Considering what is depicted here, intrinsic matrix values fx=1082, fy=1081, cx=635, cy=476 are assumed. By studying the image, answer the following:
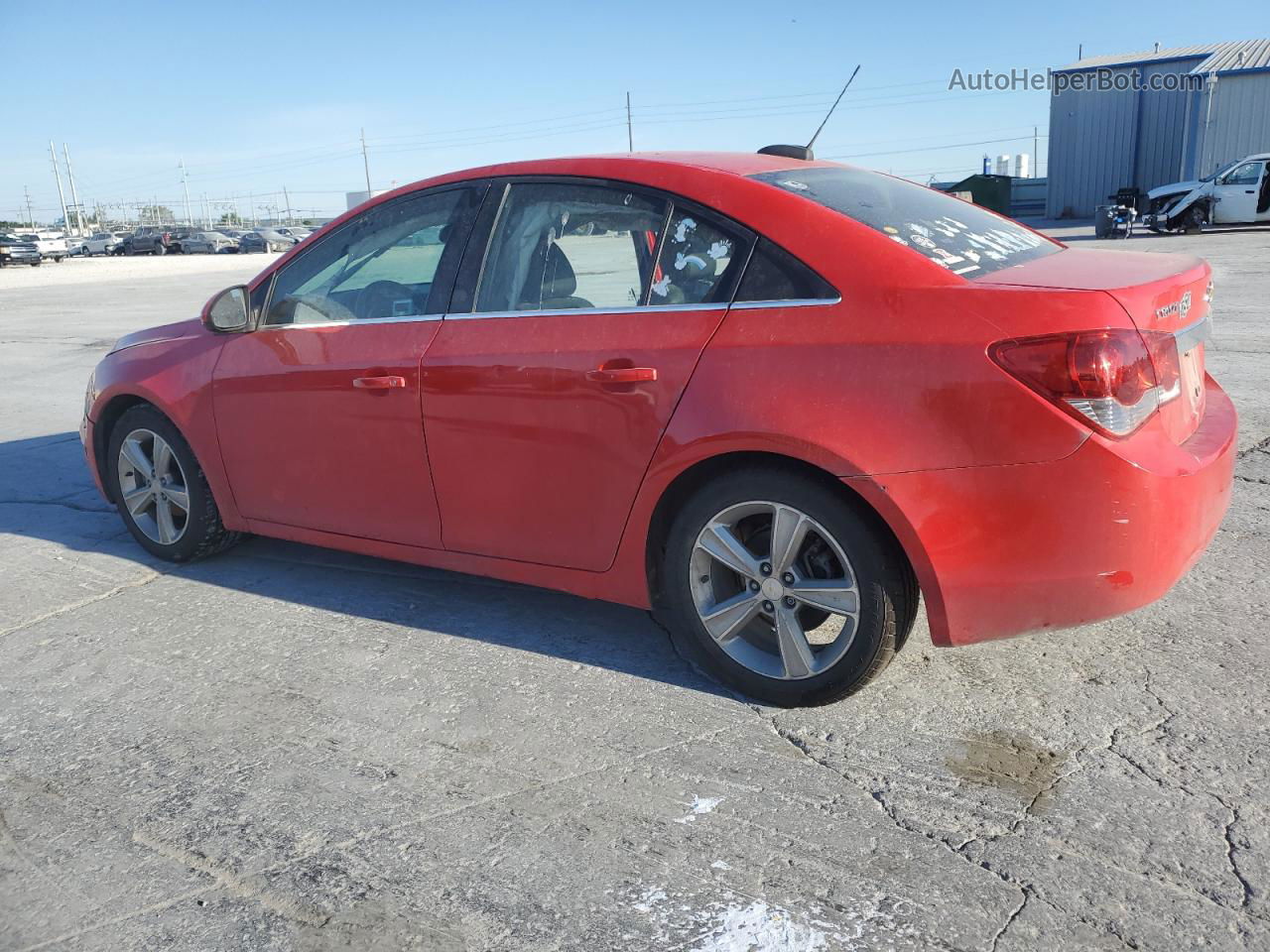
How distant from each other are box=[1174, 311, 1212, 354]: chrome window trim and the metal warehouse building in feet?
119

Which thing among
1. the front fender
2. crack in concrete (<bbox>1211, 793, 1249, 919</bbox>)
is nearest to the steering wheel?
the front fender

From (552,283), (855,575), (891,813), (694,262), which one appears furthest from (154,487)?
(891,813)

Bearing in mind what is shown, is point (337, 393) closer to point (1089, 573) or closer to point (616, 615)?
point (616, 615)

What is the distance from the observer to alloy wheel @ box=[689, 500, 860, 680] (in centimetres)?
311

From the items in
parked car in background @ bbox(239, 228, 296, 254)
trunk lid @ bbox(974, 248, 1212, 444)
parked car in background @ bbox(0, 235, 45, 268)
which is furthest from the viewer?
parked car in background @ bbox(239, 228, 296, 254)

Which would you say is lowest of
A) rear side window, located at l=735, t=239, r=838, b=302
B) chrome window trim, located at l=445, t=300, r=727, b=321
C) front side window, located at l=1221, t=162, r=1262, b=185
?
front side window, located at l=1221, t=162, r=1262, b=185

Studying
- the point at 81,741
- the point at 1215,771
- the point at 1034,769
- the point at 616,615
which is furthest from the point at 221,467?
the point at 1215,771

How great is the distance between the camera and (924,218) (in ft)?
11.2

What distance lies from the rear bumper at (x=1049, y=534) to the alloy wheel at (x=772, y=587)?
26cm

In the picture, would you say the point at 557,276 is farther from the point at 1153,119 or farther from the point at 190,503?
the point at 1153,119

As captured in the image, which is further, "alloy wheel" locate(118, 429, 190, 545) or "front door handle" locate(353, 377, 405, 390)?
"alloy wheel" locate(118, 429, 190, 545)

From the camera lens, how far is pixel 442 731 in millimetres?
3270

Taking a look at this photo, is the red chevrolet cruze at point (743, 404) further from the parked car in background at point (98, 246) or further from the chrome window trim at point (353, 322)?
the parked car in background at point (98, 246)

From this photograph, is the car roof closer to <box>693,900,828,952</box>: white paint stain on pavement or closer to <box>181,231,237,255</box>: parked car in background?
<box>693,900,828,952</box>: white paint stain on pavement
